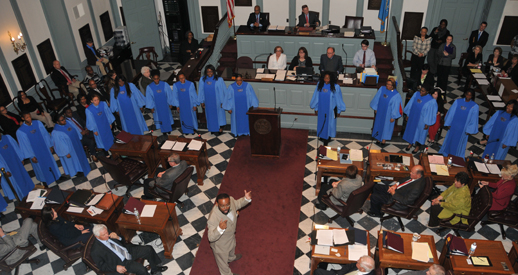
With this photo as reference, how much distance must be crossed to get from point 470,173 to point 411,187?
1.58 meters

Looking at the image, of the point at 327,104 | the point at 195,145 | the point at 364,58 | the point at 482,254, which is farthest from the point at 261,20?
the point at 482,254

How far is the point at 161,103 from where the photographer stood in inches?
368

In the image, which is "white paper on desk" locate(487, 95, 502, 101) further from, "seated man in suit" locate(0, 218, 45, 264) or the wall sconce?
the wall sconce

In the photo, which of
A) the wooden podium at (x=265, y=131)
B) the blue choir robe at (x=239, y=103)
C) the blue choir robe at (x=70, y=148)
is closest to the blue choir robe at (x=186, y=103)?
the blue choir robe at (x=239, y=103)

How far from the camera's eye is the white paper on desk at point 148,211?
20.7ft

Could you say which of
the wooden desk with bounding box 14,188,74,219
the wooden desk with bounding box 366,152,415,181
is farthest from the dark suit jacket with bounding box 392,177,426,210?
the wooden desk with bounding box 14,188,74,219

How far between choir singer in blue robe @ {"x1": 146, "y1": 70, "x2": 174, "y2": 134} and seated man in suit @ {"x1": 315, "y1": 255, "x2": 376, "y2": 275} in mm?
5707

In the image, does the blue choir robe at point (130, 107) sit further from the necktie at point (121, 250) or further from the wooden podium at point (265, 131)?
the necktie at point (121, 250)

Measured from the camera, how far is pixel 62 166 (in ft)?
27.8

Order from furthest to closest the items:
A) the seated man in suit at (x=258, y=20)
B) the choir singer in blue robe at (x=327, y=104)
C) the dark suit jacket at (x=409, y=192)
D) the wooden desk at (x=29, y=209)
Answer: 1. the seated man in suit at (x=258, y=20)
2. the choir singer in blue robe at (x=327, y=104)
3. the wooden desk at (x=29, y=209)
4. the dark suit jacket at (x=409, y=192)

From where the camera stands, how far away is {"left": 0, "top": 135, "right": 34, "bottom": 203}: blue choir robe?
7.32m

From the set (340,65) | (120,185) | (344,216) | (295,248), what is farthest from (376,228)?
(120,185)

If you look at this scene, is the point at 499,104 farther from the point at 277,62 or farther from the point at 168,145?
the point at 168,145

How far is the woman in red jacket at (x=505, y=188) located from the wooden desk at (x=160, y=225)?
18.2 feet
